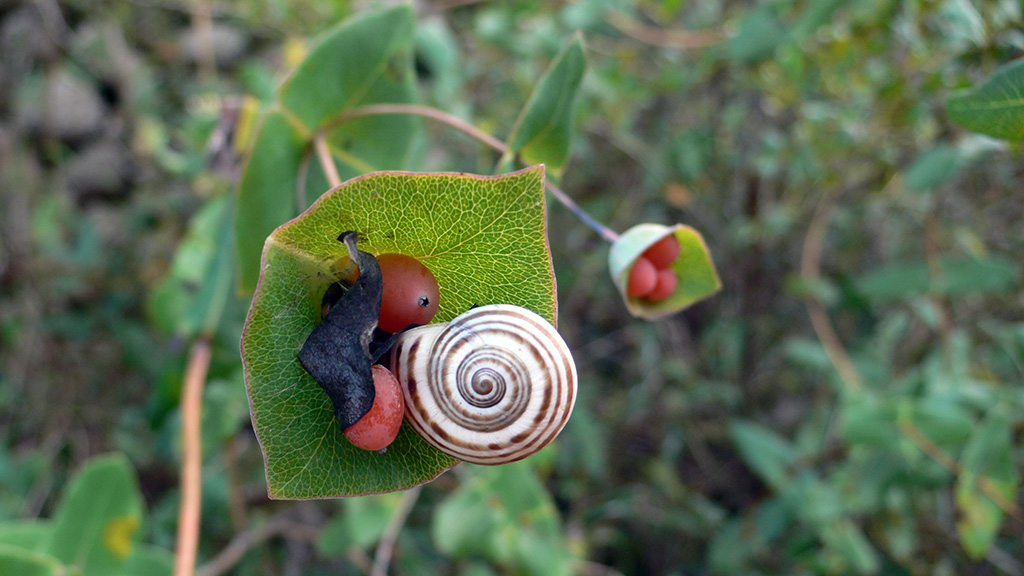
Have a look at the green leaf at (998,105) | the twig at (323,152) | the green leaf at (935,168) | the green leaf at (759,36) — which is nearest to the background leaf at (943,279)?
the green leaf at (935,168)

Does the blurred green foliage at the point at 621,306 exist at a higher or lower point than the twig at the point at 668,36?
lower

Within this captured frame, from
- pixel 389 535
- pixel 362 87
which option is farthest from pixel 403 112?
pixel 389 535

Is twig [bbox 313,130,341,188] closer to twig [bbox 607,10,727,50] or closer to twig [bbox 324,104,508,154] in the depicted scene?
twig [bbox 324,104,508,154]

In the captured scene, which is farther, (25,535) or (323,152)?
(25,535)

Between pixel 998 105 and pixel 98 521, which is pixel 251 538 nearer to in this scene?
pixel 98 521

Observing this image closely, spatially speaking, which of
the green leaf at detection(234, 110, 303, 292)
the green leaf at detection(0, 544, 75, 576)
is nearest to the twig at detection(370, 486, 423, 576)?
the green leaf at detection(0, 544, 75, 576)

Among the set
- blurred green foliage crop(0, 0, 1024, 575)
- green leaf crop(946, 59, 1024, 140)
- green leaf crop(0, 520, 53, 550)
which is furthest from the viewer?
blurred green foliage crop(0, 0, 1024, 575)

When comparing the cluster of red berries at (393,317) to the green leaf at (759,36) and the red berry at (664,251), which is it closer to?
the red berry at (664,251)
